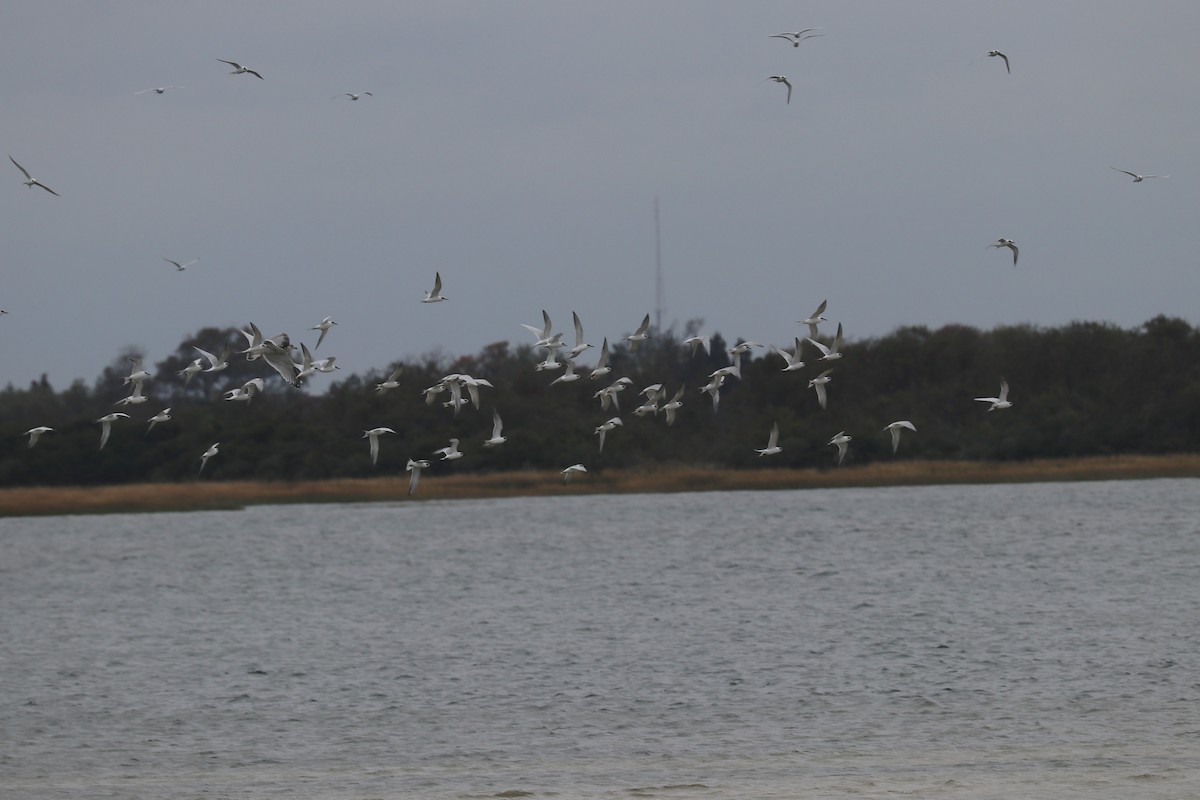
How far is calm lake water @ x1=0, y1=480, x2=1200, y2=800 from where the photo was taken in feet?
60.4

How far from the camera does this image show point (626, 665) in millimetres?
26766

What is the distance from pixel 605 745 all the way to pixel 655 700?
328 centimetres

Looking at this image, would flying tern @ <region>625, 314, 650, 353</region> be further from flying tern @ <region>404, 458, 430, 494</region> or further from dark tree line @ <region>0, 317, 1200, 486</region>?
dark tree line @ <region>0, 317, 1200, 486</region>

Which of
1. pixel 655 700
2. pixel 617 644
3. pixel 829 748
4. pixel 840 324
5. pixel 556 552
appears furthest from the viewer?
pixel 556 552

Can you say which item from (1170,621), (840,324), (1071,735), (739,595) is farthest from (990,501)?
(1071,735)

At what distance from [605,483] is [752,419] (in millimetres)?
6639

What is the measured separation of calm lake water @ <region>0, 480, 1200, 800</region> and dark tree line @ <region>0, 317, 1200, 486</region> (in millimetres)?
9660

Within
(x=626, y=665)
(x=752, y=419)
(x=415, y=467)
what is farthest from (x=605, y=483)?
(x=626, y=665)

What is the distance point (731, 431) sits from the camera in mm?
67812

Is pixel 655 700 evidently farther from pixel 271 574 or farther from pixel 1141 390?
pixel 1141 390

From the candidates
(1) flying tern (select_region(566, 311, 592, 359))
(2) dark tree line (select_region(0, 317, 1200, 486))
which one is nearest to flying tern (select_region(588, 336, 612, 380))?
(1) flying tern (select_region(566, 311, 592, 359))

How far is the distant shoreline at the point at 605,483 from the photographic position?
6412 centimetres

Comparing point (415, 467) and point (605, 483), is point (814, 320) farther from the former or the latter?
point (605, 483)

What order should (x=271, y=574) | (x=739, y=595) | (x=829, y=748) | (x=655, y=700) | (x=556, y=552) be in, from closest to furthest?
(x=829, y=748)
(x=655, y=700)
(x=739, y=595)
(x=271, y=574)
(x=556, y=552)
